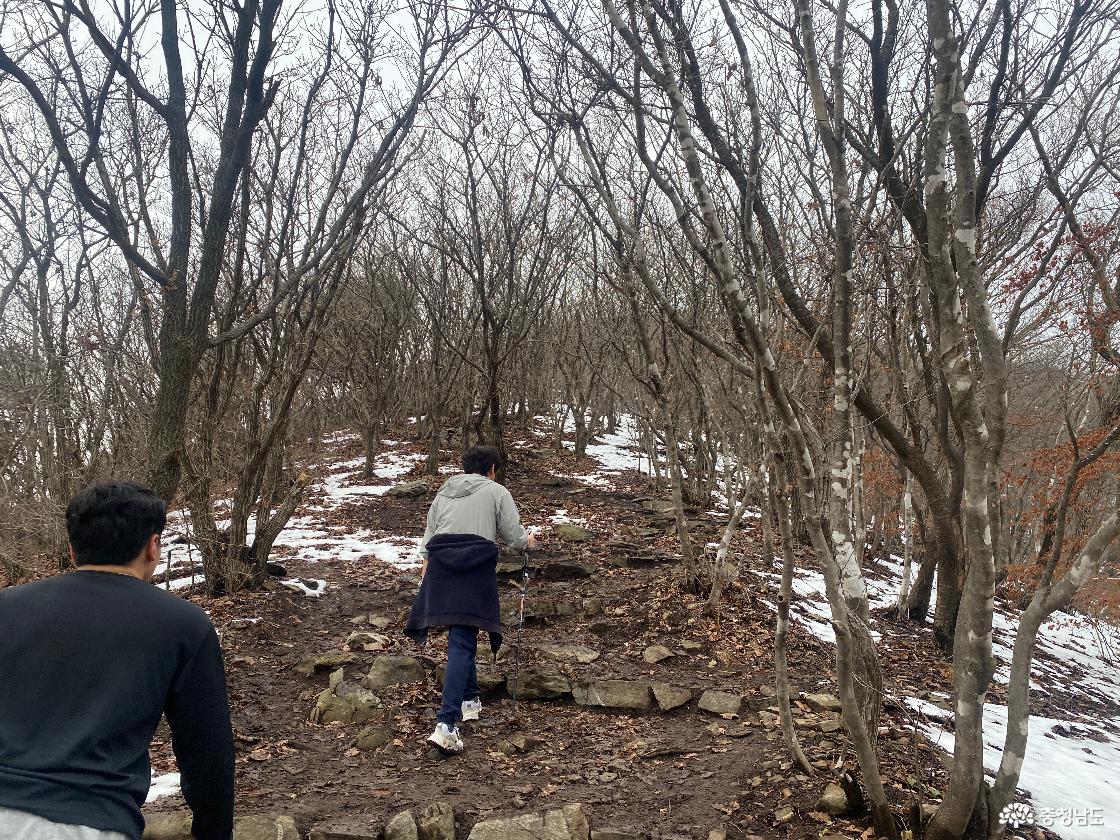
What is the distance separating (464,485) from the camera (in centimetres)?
469

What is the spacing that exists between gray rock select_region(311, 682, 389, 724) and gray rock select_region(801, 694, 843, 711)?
10.1 feet

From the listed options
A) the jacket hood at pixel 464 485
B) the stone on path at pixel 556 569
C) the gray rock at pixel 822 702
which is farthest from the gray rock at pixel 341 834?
the stone on path at pixel 556 569

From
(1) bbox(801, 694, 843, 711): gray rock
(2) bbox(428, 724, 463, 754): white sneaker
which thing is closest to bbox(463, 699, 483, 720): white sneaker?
(2) bbox(428, 724, 463, 754): white sneaker

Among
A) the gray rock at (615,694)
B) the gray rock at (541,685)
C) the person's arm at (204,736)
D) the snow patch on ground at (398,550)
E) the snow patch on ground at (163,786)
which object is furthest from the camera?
the snow patch on ground at (398,550)

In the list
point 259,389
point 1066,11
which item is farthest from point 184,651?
point 1066,11

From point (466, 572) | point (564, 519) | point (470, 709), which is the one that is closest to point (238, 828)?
point (470, 709)

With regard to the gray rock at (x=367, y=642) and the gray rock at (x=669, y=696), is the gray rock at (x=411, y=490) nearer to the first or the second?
the gray rock at (x=367, y=642)

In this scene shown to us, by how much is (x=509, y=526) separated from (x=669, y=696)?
182 cm

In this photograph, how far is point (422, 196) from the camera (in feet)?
42.9

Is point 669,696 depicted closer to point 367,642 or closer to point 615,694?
point 615,694

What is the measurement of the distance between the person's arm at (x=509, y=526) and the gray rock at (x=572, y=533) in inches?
197

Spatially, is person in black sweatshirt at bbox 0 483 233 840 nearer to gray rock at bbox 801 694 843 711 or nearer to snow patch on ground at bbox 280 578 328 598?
gray rock at bbox 801 694 843 711

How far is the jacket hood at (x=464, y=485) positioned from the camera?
4672mm

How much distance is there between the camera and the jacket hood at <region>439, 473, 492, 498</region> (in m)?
4.67
